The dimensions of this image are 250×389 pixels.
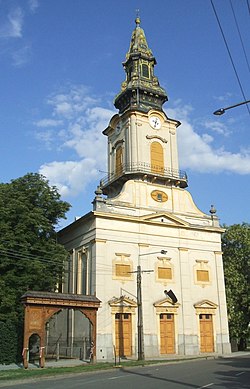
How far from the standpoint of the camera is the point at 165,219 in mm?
37625

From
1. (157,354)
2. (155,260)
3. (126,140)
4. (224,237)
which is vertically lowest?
(157,354)

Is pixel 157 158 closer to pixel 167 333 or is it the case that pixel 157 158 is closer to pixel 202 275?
pixel 202 275

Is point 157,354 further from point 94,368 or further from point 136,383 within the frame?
point 136,383

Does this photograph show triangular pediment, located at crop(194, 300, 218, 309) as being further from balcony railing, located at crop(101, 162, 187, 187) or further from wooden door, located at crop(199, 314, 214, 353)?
balcony railing, located at crop(101, 162, 187, 187)

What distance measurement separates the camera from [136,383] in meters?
16.3

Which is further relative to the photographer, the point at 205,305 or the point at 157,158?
the point at 157,158

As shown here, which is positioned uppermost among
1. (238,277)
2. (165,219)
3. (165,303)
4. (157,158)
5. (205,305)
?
(157,158)

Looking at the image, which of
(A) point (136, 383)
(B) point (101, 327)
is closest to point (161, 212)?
(B) point (101, 327)

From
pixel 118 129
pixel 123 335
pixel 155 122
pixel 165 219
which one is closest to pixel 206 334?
pixel 123 335

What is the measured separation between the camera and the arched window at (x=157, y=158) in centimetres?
4041

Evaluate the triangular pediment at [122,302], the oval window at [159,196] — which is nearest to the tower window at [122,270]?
the triangular pediment at [122,302]

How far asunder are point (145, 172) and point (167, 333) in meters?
13.5

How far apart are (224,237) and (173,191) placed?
10101 mm

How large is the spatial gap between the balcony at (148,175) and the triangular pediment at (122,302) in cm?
1090
